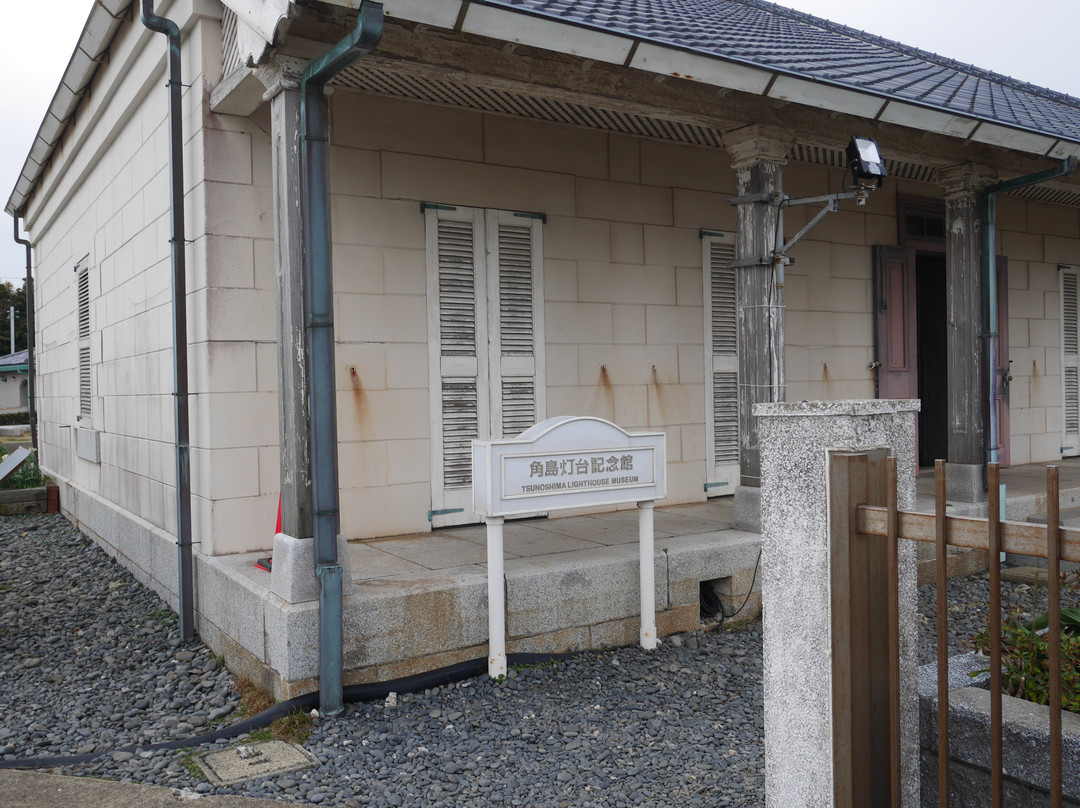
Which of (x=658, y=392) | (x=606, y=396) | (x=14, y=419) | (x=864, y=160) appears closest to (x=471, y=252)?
(x=606, y=396)

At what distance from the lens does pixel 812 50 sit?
19.9 feet

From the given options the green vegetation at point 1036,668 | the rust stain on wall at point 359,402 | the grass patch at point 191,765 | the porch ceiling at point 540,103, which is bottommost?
the grass patch at point 191,765

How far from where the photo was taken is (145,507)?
21.0ft

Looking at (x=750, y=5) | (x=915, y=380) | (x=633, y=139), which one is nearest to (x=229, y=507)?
(x=633, y=139)

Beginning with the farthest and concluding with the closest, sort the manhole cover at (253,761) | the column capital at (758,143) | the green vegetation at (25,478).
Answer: the green vegetation at (25,478) → the column capital at (758,143) → the manhole cover at (253,761)

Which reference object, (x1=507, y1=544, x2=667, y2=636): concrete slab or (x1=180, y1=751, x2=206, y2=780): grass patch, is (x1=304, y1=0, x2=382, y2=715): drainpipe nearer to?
(x1=180, y1=751, x2=206, y2=780): grass patch

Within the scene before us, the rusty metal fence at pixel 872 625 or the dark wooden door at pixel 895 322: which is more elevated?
the dark wooden door at pixel 895 322

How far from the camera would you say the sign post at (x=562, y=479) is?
418 cm

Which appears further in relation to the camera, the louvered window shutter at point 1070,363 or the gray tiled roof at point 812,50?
the louvered window shutter at point 1070,363

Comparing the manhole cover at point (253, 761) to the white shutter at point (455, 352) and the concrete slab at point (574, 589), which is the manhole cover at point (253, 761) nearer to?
the concrete slab at point (574, 589)

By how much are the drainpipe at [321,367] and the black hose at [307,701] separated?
0.11 meters

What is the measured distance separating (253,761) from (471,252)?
339cm

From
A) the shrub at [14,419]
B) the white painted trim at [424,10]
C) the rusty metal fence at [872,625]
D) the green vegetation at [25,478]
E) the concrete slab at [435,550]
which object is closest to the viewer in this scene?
the rusty metal fence at [872,625]

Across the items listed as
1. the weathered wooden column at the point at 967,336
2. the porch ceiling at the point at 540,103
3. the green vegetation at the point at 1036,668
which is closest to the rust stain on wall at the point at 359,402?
the porch ceiling at the point at 540,103
